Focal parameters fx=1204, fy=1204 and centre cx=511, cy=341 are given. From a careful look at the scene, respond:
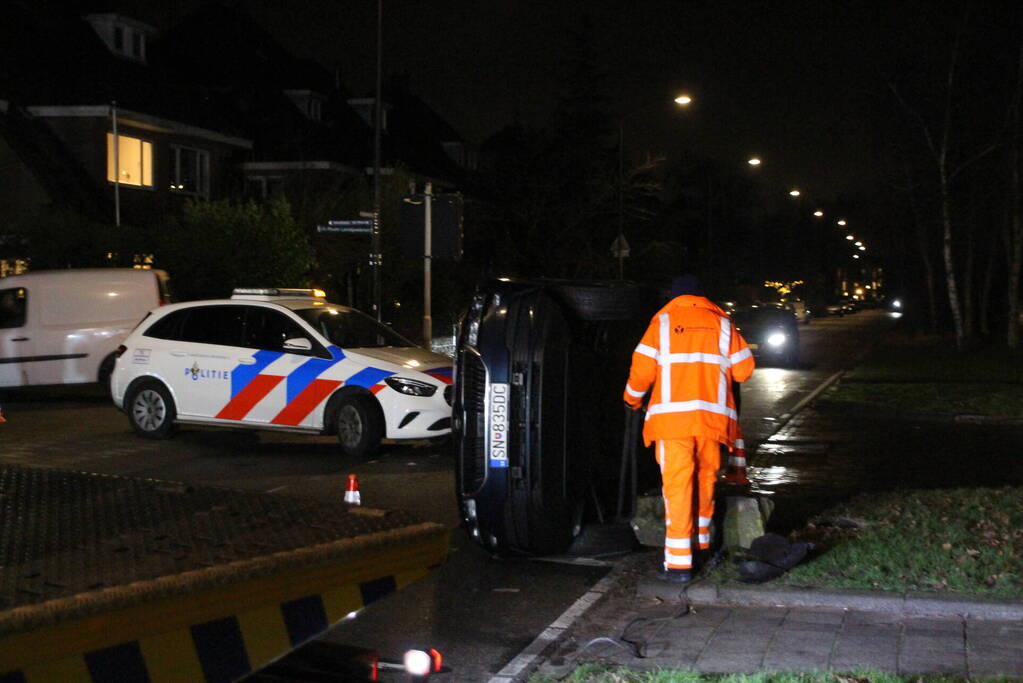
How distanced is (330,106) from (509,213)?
13.7 m

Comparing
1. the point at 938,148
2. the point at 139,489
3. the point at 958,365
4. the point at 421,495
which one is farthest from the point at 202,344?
the point at 938,148

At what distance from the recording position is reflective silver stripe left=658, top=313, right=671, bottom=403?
689cm

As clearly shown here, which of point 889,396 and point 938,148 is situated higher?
point 938,148

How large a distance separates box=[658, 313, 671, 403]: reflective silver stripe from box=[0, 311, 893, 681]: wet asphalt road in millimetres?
1320

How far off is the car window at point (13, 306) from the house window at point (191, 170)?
16.1 meters

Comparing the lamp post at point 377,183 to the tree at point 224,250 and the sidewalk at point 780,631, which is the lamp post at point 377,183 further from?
the sidewalk at point 780,631

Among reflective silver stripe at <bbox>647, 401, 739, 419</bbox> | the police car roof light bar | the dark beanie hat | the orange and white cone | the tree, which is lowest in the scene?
the orange and white cone

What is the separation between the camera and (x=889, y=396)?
20.2m

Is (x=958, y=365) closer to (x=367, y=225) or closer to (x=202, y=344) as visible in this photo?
(x=367, y=225)

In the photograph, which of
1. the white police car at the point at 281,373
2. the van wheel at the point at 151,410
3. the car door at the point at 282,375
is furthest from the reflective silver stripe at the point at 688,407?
the van wheel at the point at 151,410

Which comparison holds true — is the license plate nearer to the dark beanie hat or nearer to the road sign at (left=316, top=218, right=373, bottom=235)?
the dark beanie hat

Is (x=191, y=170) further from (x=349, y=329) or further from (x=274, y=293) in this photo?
(x=349, y=329)

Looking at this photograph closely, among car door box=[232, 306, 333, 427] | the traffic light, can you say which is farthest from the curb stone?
the traffic light

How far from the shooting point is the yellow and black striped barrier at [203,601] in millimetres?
2316
